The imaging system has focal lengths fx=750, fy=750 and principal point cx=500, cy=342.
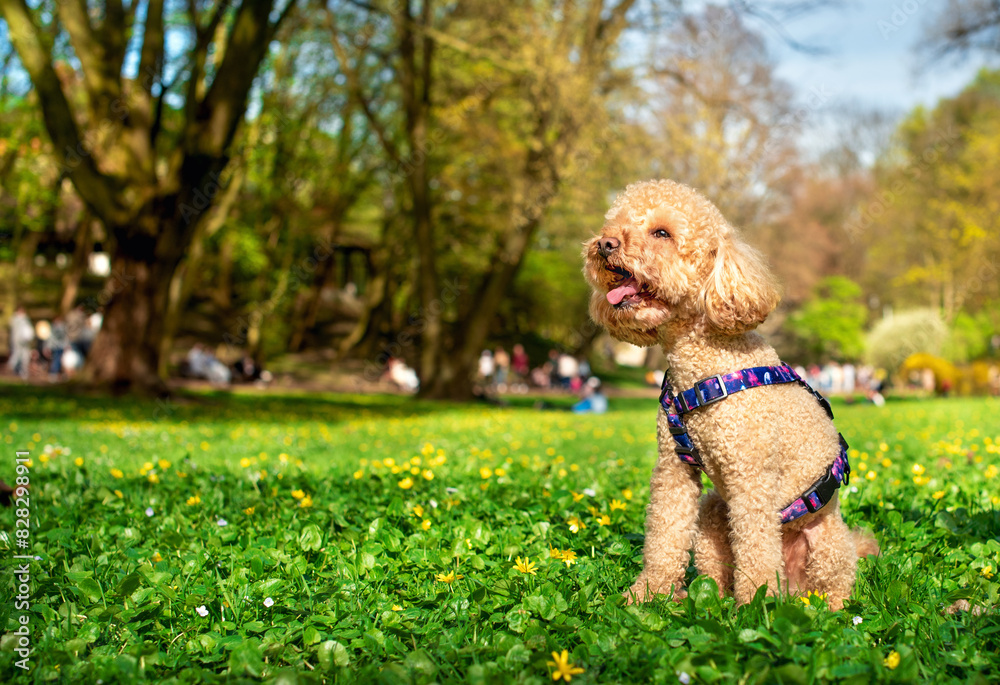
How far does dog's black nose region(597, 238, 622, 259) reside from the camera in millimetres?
A: 3104

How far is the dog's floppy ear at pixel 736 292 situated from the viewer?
9.64ft

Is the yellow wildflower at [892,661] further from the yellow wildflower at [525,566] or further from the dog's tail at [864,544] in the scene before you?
the yellow wildflower at [525,566]

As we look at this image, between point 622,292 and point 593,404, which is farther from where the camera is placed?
point 593,404

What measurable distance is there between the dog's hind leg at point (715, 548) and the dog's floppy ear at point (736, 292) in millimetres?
833

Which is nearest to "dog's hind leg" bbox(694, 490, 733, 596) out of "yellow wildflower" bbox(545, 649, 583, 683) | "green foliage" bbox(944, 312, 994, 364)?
"yellow wildflower" bbox(545, 649, 583, 683)

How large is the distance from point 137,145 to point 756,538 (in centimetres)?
1447

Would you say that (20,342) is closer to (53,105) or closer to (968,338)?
(53,105)

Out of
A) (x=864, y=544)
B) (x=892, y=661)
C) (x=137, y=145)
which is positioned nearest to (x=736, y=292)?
(x=892, y=661)

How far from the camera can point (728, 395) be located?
3.01 meters

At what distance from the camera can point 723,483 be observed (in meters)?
3.05

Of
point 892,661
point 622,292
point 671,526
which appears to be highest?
point 622,292

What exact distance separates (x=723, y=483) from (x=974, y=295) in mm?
42045

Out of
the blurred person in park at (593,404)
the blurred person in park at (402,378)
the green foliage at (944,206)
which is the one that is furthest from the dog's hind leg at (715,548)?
the green foliage at (944,206)

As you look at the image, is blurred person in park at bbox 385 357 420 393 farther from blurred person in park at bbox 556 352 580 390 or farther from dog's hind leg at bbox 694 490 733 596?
dog's hind leg at bbox 694 490 733 596
